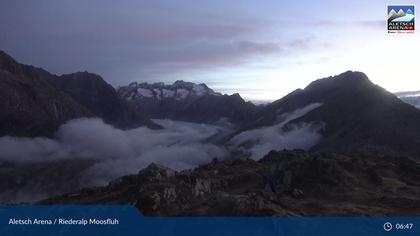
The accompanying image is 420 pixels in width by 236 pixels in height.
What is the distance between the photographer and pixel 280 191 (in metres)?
119

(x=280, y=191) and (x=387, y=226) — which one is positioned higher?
(x=280, y=191)

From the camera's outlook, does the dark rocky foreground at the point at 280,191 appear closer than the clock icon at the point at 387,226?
No

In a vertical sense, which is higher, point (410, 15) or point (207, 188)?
point (410, 15)

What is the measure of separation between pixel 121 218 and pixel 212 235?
16.6 meters

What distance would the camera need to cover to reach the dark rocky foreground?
92812 mm

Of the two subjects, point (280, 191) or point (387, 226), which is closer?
point (387, 226)

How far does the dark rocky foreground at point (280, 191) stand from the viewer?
305ft

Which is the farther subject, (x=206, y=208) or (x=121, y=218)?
(x=206, y=208)

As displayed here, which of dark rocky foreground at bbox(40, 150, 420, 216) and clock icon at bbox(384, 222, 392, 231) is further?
dark rocky foreground at bbox(40, 150, 420, 216)

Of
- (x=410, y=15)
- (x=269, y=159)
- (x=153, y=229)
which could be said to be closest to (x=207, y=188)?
(x=153, y=229)

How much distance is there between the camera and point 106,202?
380 ft

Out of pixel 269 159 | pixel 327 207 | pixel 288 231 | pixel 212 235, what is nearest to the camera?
pixel 212 235

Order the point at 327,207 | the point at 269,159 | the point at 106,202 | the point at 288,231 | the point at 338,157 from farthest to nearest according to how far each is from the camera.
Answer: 1. the point at 269,159
2. the point at 338,157
3. the point at 106,202
4. the point at 327,207
5. the point at 288,231

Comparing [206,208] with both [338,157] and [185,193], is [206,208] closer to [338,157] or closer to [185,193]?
[185,193]
